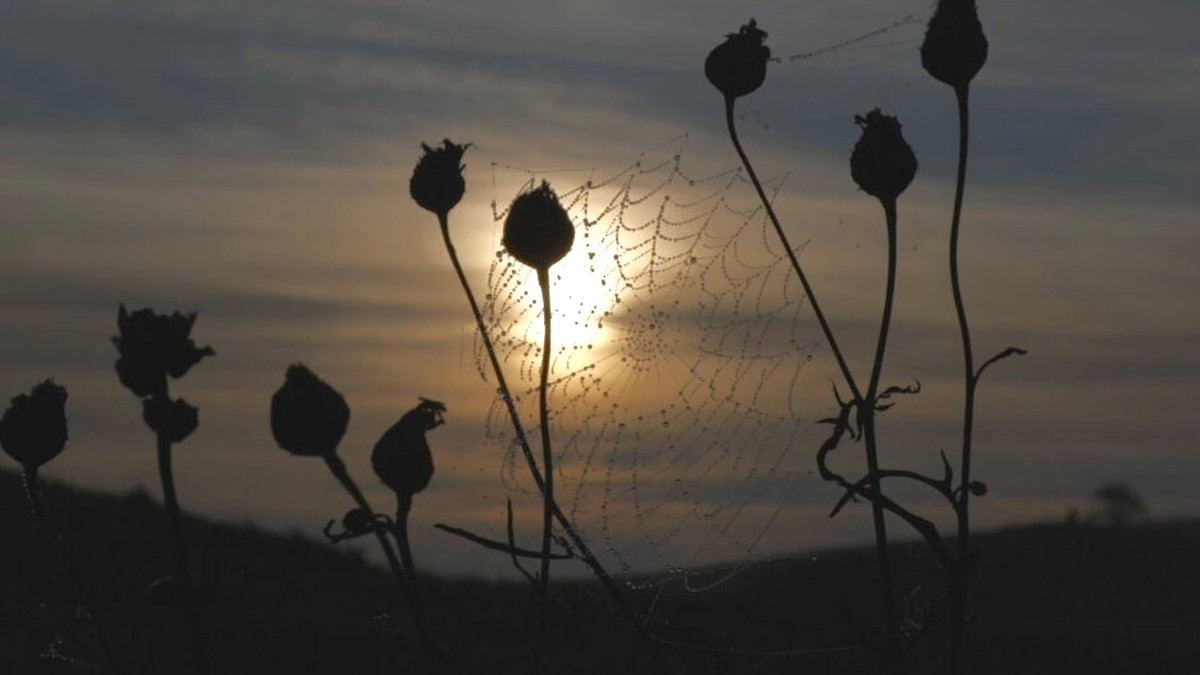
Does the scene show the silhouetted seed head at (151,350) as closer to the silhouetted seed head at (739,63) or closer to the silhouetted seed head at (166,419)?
the silhouetted seed head at (166,419)

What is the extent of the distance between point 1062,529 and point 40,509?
17.9 metres

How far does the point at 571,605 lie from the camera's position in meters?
6.89

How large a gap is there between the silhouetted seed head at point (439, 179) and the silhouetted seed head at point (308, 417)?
109 centimetres

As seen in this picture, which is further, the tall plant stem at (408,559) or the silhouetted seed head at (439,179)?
the silhouetted seed head at (439,179)

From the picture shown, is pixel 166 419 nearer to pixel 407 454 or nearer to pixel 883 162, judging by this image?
pixel 407 454

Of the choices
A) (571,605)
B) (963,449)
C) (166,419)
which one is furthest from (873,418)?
(571,605)

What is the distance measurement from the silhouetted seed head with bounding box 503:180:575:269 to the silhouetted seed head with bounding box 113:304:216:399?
2.37ft

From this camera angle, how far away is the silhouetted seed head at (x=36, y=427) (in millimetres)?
2508

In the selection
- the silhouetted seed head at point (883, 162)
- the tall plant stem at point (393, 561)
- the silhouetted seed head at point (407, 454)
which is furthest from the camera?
the silhouetted seed head at point (883, 162)

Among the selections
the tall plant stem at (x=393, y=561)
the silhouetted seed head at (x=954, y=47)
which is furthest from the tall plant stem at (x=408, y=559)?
the silhouetted seed head at (x=954, y=47)

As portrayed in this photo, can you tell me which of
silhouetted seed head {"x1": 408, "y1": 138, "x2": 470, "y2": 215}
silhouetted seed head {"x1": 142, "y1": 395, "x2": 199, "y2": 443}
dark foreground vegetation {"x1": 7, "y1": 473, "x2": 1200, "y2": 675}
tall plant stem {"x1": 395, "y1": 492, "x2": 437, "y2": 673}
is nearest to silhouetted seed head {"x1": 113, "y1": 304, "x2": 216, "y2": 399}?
silhouetted seed head {"x1": 142, "y1": 395, "x2": 199, "y2": 443}

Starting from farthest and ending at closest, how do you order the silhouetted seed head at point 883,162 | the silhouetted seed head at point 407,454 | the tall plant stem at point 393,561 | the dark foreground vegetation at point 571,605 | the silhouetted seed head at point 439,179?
1. the dark foreground vegetation at point 571,605
2. the silhouetted seed head at point 439,179
3. the silhouetted seed head at point 883,162
4. the silhouetted seed head at point 407,454
5. the tall plant stem at point 393,561

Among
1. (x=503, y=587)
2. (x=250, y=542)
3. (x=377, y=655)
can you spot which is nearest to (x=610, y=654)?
(x=377, y=655)

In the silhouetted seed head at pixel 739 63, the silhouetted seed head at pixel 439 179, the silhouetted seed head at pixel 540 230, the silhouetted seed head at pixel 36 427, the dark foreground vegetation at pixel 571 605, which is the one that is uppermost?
the silhouetted seed head at pixel 739 63
